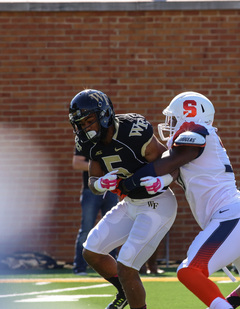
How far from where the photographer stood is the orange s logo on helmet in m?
5.14

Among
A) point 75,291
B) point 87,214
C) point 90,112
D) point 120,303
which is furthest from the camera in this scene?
point 87,214

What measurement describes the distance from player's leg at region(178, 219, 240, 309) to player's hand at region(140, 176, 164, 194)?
1.50 ft

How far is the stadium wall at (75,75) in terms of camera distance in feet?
36.0

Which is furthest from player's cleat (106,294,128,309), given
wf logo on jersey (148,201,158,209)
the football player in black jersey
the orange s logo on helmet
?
the orange s logo on helmet

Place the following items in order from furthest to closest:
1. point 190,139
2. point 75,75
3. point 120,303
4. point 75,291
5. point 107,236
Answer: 1. point 75,75
2. point 75,291
3. point 120,303
4. point 107,236
5. point 190,139

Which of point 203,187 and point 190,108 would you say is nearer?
point 203,187

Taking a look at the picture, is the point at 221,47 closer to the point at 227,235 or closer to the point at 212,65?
the point at 212,65

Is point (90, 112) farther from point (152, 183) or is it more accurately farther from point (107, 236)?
point (107, 236)

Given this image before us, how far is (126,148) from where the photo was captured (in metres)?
5.47

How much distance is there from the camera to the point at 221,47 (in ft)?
36.3

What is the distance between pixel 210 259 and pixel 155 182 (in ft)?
2.17

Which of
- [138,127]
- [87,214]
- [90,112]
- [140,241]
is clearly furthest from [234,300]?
[87,214]

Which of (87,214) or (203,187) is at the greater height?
(203,187)

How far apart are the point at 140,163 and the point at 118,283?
1.02 meters
